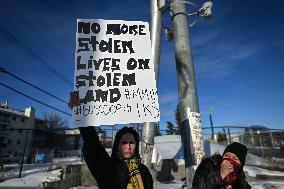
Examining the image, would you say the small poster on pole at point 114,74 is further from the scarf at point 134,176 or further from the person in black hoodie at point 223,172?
the person in black hoodie at point 223,172

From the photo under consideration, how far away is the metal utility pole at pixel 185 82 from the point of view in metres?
4.07

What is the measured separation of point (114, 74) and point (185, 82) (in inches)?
56.0

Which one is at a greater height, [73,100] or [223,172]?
[73,100]

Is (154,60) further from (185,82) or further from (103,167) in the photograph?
(103,167)

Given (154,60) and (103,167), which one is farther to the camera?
(154,60)

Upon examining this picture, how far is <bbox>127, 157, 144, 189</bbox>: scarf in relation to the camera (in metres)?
2.47

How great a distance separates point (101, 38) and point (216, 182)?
77.3 inches

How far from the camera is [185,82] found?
4.17m

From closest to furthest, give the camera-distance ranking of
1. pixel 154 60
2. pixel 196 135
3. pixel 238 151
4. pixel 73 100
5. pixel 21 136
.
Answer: pixel 238 151 → pixel 73 100 → pixel 196 135 → pixel 154 60 → pixel 21 136

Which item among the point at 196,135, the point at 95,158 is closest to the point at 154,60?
the point at 196,135

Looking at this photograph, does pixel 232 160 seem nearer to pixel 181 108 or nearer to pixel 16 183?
pixel 181 108

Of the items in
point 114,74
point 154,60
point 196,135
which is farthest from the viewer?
point 154,60

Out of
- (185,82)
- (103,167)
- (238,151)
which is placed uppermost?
(185,82)

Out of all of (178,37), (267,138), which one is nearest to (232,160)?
(178,37)
